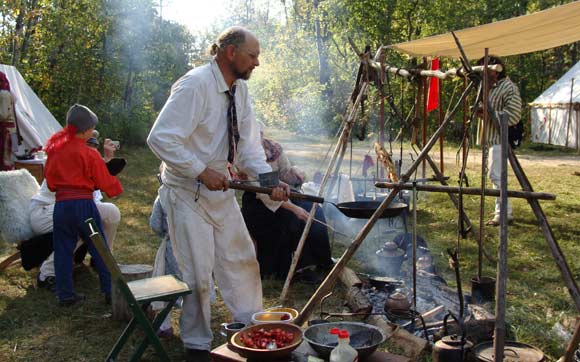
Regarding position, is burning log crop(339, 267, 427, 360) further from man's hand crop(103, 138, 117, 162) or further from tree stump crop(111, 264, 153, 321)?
man's hand crop(103, 138, 117, 162)

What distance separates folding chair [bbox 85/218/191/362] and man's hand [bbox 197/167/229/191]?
1.99 feet

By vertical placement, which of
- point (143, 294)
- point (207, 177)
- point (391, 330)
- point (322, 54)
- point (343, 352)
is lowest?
point (391, 330)

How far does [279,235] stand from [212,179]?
7.76 ft

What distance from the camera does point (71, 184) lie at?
4.60 m

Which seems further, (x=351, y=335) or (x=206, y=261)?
(x=206, y=261)

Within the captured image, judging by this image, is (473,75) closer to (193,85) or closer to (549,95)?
(193,85)

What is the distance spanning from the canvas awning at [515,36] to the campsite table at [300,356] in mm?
2556

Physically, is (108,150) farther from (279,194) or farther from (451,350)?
(451,350)

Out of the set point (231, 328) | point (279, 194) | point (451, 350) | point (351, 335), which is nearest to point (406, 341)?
point (451, 350)

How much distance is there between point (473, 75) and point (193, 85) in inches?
84.8

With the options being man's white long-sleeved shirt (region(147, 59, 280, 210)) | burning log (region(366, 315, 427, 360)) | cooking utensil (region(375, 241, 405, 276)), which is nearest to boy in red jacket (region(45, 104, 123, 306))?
man's white long-sleeved shirt (region(147, 59, 280, 210))

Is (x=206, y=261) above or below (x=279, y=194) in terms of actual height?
below

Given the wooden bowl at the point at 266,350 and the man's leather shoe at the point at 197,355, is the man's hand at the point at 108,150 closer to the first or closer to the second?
the man's leather shoe at the point at 197,355

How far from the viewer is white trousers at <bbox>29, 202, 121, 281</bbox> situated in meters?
5.14
